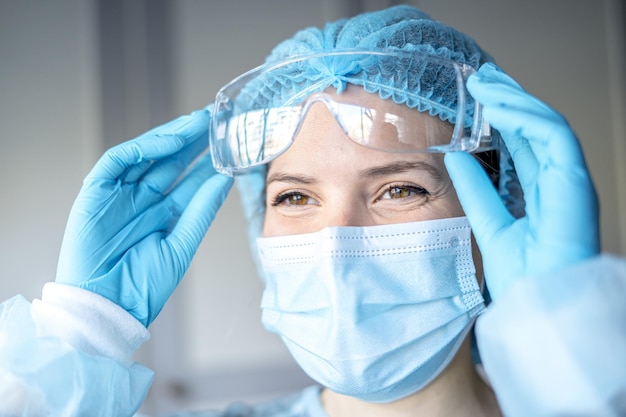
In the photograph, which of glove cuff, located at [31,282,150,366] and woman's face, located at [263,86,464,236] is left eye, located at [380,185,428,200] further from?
glove cuff, located at [31,282,150,366]

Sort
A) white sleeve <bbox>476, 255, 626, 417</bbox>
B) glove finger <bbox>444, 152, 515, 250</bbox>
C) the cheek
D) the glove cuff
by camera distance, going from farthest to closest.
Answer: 1. the cheek
2. the glove cuff
3. glove finger <bbox>444, 152, 515, 250</bbox>
4. white sleeve <bbox>476, 255, 626, 417</bbox>

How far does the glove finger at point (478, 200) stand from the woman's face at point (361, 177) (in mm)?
123

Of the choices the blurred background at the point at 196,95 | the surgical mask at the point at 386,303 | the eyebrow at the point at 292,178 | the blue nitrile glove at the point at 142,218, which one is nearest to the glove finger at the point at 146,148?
the blue nitrile glove at the point at 142,218

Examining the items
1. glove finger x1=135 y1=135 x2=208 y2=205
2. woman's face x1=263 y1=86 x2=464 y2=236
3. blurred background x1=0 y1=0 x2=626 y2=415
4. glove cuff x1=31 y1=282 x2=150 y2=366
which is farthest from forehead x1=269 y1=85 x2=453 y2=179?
blurred background x1=0 y1=0 x2=626 y2=415

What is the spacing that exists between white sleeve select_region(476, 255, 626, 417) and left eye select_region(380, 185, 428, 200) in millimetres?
455

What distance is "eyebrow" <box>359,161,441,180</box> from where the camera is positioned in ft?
4.37

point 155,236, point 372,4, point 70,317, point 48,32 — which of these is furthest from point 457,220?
point 48,32

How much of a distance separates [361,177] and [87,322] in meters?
0.69

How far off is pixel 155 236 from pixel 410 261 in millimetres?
681

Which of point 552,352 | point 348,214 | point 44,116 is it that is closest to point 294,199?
point 348,214

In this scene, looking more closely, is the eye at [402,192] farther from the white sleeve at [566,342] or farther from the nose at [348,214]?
the white sleeve at [566,342]

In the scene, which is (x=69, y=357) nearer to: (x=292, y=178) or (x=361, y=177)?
(x=292, y=178)

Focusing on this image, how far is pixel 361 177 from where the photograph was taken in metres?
1.33

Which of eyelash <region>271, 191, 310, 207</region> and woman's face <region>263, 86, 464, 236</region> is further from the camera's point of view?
eyelash <region>271, 191, 310, 207</region>
